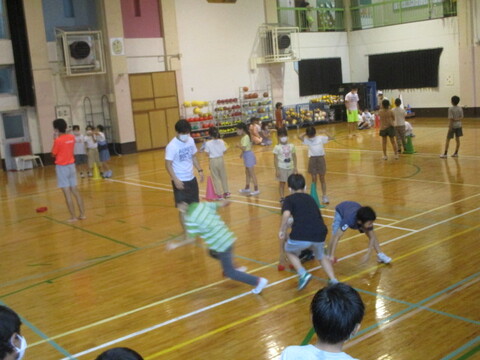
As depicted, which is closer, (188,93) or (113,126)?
(113,126)

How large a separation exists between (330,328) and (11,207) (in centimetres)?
1308

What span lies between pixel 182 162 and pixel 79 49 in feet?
49.8

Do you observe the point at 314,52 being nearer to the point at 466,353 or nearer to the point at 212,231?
the point at 212,231

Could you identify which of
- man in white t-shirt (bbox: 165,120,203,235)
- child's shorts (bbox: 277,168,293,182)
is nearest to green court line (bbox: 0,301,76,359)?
man in white t-shirt (bbox: 165,120,203,235)

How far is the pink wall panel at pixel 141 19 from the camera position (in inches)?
957

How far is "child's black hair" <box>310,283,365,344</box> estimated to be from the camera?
9.07 feet

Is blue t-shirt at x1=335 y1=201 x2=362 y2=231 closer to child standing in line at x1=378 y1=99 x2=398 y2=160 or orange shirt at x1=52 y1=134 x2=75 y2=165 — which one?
orange shirt at x1=52 y1=134 x2=75 y2=165

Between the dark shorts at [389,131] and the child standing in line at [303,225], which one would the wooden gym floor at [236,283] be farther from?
the dark shorts at [389,131]

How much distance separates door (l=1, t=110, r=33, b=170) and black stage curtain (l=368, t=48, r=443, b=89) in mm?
18539

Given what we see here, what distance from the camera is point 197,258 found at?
881cm

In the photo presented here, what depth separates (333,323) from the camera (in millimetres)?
2764

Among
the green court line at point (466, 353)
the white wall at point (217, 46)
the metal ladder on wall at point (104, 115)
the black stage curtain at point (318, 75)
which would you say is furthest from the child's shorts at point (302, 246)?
the black stage curtain at point (318, 75)

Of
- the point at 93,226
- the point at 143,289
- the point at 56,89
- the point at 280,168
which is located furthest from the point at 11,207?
the point at 56,89

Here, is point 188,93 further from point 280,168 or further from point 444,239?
point 444,239
